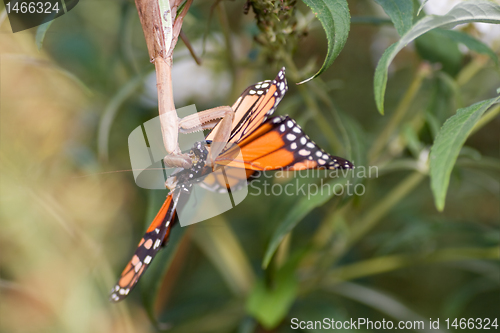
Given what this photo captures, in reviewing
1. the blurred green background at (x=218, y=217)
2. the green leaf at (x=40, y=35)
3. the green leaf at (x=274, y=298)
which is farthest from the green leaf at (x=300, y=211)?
the green leaf at (x=40, y=35)

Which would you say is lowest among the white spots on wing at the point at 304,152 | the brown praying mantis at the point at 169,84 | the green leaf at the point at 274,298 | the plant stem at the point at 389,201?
the green leaf at the point at 274,298

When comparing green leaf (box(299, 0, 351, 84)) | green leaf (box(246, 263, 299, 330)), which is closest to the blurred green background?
green leaf (box(246, 263, 299, 330))

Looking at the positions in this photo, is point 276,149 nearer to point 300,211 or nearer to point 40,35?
point 300,211

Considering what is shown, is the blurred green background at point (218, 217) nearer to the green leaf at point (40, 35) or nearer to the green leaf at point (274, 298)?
the green leaf at point (274, 298)

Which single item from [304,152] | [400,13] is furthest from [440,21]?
[304,152]

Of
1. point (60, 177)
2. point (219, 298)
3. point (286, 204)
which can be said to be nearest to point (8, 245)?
point (60, 177)

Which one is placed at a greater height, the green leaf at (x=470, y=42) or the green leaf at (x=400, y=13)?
the green leaf at (x=400, y=13)
